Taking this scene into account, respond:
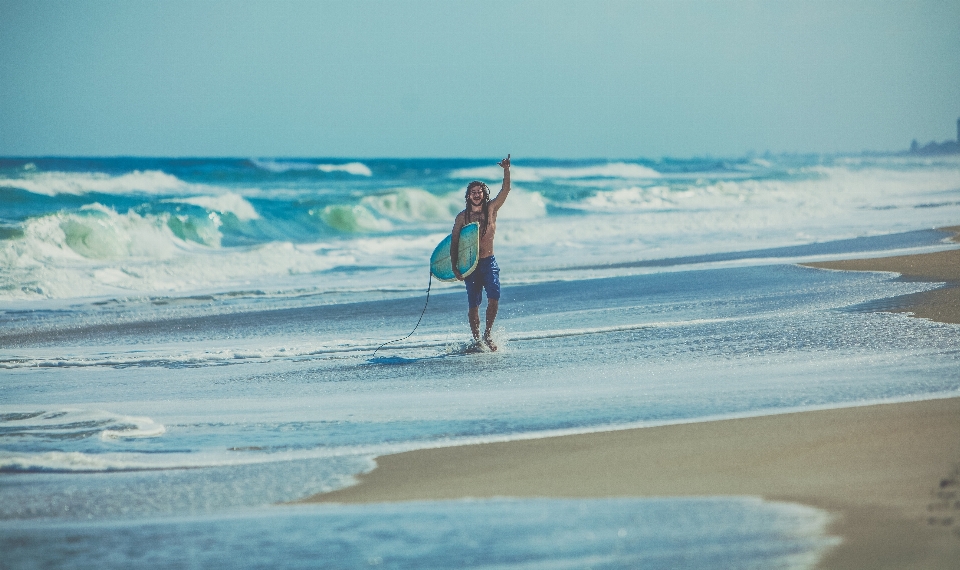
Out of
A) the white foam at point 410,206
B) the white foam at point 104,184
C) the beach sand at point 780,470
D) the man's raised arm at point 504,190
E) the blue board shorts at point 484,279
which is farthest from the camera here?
the white foam at point 410,206

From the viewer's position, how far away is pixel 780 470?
4453 mm

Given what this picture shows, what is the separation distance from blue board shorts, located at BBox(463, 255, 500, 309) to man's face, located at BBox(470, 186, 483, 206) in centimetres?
46

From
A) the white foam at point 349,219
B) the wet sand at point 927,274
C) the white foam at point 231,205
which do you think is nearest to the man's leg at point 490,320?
the wet sand at point 927,274

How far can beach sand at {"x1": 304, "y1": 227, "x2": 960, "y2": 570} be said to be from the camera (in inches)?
145

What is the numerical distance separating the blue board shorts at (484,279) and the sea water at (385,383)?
46cm

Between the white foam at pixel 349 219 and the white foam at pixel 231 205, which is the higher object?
A: the white foam at pixel 231 205

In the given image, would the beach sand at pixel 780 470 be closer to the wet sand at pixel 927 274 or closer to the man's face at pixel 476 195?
the man's face at pixel 476 195

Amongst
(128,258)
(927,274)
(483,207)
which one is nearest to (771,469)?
(483,207)

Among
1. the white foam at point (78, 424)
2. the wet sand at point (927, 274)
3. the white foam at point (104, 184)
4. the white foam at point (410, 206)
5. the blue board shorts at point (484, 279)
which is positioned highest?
the white foam at point (104, 184)

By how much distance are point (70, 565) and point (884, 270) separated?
34.6 feet

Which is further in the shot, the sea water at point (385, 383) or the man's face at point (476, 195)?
the man's face at point (476, 195)

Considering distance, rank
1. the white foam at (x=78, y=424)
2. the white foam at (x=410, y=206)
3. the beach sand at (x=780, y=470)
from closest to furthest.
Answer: the beach sand at (x=780, y=470)
the white foam at (x=78, y=424)
the white foam at (x=410, y=206)

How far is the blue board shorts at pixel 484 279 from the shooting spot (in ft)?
26.7

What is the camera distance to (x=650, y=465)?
462cm
